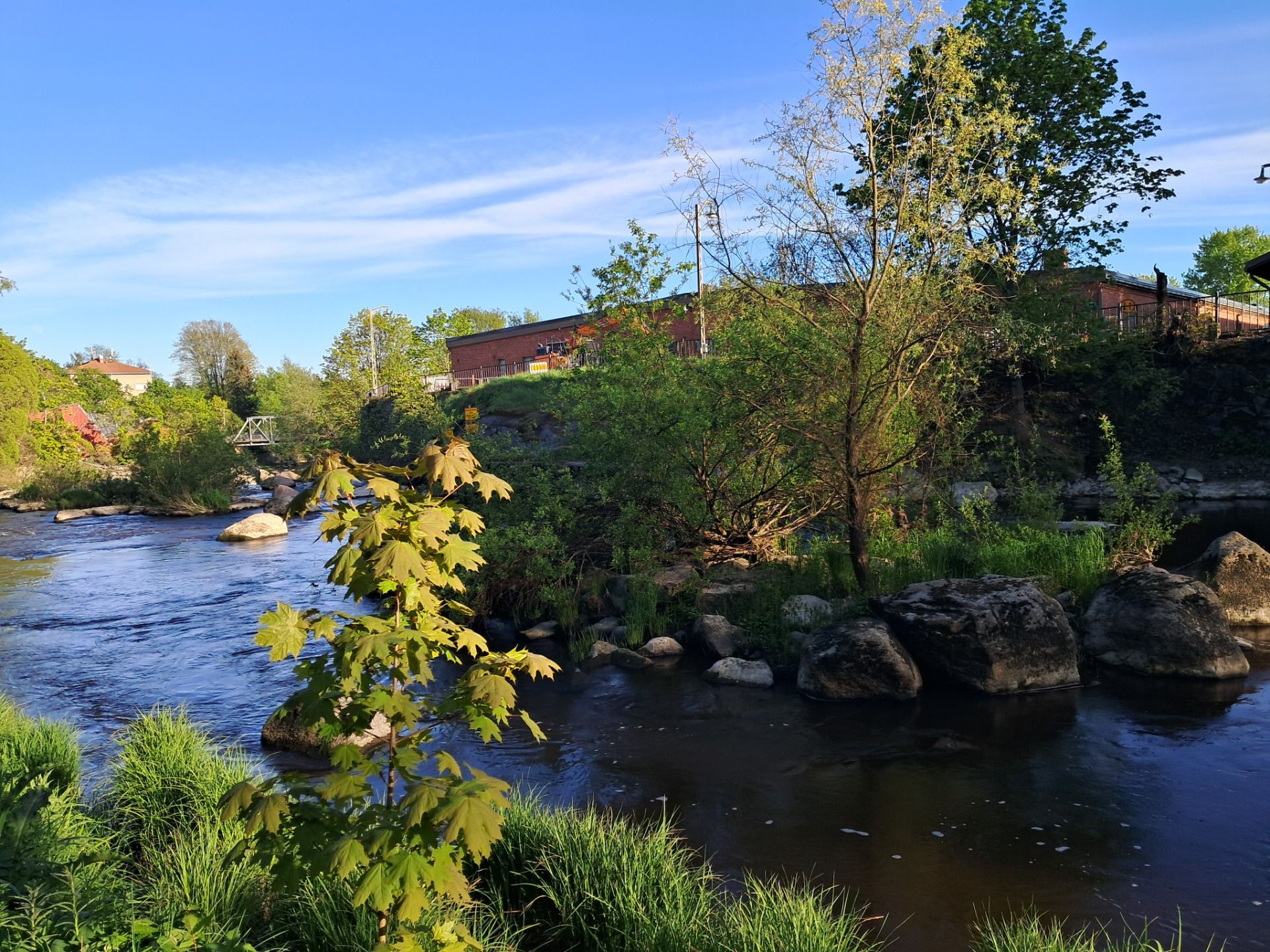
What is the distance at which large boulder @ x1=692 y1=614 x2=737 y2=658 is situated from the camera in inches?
443

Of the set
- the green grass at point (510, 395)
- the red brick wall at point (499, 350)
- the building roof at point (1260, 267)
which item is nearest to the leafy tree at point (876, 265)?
the building roof at point (1260, 267)

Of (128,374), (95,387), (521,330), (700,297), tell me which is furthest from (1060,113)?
(128,374)

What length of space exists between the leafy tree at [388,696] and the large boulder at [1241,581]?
11.3m

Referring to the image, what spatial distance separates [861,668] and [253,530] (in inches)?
818

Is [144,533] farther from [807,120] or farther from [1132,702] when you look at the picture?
[1132,702]

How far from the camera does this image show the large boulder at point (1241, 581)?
11547 millimetres

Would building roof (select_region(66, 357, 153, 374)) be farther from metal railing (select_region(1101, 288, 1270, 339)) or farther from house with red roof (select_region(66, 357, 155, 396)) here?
metal railing (select_region(1101, 288, 1270, 339))

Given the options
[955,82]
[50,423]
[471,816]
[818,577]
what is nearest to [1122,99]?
[955,82]

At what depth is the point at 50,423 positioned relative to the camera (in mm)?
44125

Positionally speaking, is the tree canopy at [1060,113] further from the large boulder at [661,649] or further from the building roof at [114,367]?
the building roof at [114,367]

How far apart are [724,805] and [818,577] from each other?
5879 mm

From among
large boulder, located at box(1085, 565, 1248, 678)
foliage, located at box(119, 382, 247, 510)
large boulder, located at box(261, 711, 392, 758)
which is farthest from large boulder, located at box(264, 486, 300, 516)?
large boulder, located at box(1085, 565, 1248, 678)

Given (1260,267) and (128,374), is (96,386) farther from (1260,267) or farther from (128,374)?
(1260,267)

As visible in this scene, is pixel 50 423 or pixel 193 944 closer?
pixel 193 944
